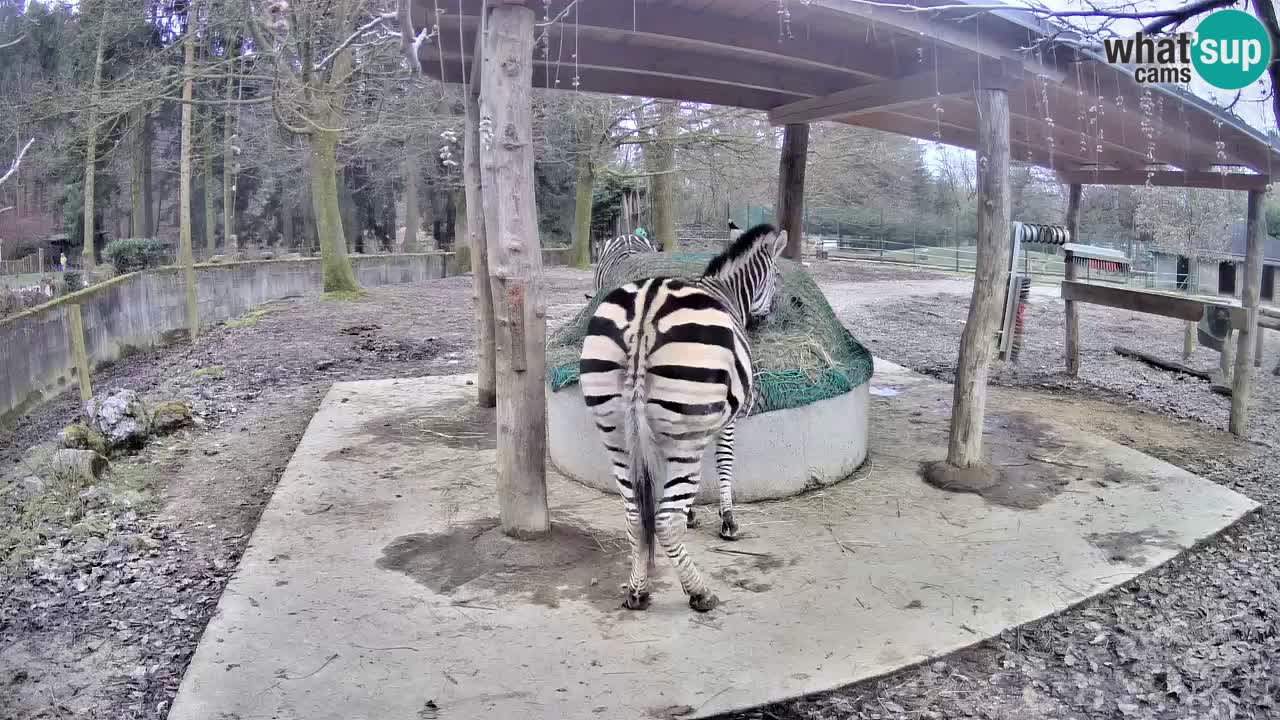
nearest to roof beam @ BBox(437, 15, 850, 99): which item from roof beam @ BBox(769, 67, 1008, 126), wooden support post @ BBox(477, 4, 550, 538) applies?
roof beam @ BBox(769, 67, 1008, 126)

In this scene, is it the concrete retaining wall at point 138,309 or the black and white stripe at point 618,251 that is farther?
the black and white stripe at point 618,251

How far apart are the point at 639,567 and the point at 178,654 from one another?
2067 millimetres

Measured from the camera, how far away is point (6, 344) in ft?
26.2

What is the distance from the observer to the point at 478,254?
7.02 meters

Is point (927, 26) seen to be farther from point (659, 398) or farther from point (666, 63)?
point (659, 398)

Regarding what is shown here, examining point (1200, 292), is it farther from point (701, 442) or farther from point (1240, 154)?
point (701, 442)

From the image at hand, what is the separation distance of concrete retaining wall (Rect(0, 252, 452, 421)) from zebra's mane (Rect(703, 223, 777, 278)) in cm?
706

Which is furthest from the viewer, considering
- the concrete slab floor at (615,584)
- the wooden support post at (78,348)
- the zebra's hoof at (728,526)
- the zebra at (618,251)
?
the wooden support post at (78,348)

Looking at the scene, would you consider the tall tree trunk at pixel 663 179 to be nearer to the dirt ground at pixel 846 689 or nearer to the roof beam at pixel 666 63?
the dirt ground at pixel 846 689

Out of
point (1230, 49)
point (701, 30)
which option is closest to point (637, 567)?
point (701, 30)

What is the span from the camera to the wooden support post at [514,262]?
4.18 meters

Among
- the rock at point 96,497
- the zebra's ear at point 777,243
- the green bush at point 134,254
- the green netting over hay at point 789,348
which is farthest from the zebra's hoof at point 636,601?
the green bush at point 134,254

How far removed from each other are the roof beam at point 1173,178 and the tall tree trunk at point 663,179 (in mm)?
9398

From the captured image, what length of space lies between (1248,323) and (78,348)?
11.6 metres
